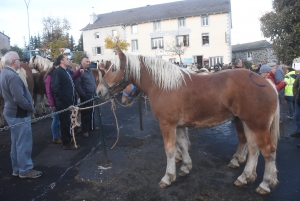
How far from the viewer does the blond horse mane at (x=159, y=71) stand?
3.51 meters

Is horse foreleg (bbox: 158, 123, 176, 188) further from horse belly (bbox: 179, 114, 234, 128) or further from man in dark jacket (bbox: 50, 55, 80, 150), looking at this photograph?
man in dark jacket (bbox: 50, 55, 80, 150)

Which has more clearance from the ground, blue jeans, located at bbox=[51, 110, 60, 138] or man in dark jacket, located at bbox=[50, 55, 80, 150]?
man in dark jacket, located at bbox=[50, 55, 80, 150]

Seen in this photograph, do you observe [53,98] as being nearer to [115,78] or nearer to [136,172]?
[115,78]

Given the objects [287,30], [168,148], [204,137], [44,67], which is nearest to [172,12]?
[287,30]

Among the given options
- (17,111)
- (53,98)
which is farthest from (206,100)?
(53,98)

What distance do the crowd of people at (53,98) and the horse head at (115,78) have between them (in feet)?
4.33

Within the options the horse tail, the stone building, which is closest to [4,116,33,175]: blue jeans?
the horse tail

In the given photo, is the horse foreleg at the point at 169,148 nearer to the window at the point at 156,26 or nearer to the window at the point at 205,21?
the window at the point at 205,21

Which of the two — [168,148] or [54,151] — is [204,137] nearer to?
[168,148]

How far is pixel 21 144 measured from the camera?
3877 mm

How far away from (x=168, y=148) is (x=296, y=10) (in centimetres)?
1896

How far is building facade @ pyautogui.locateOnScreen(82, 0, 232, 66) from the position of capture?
3191 cm

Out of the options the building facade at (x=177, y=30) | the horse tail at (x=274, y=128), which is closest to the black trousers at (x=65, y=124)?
the horse tail at (x=274, y=128)

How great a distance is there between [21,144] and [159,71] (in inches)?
104
